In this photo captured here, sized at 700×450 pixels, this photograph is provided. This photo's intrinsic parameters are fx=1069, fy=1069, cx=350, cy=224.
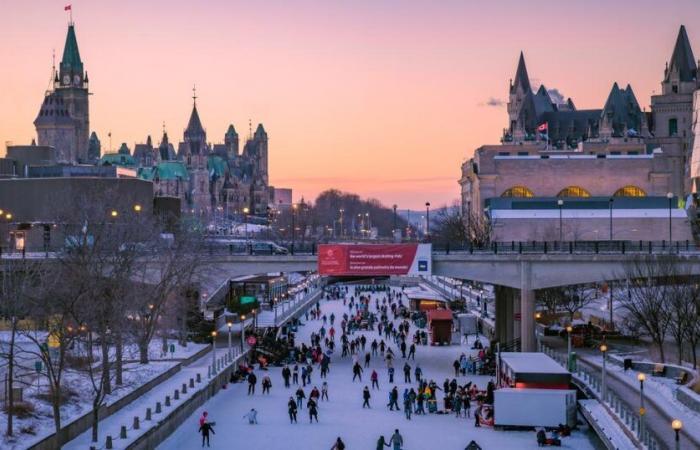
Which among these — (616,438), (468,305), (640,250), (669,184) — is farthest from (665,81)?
(616,438)

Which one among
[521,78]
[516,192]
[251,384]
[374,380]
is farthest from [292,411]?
[521,78]

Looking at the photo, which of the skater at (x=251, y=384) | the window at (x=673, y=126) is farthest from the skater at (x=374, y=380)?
the window at (x=673, y=126)

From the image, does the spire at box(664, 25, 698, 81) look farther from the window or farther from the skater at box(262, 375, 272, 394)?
the skater at box(262, 375, 272, 394)

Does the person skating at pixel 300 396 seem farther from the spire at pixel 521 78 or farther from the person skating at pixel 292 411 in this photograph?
the spire at pixel 521 78

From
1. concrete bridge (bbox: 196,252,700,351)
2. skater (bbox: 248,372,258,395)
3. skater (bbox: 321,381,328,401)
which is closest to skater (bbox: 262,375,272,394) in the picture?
→ skater (bbox: 248,372,258,395)

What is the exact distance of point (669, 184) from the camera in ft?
378

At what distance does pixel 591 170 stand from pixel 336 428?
84.1 metres

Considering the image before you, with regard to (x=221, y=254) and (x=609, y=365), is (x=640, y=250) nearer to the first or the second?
(x=609, y=365)

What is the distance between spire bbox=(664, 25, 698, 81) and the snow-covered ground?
124 meters

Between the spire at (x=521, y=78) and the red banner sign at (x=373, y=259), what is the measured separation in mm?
125396

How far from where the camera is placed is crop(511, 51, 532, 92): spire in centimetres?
17862

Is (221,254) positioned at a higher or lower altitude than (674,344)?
higher

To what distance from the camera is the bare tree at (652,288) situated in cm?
4834

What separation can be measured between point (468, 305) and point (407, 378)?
137 ft
